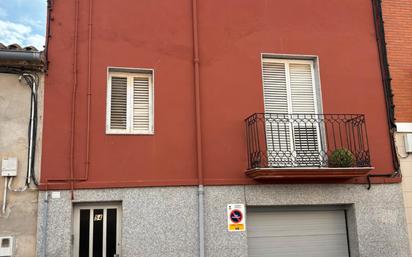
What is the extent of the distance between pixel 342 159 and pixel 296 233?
1.73m

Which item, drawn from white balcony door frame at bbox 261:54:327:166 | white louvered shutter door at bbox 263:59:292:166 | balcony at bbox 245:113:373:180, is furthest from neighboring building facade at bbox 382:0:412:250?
white louvered shutter door at bbox 263:59:292:166

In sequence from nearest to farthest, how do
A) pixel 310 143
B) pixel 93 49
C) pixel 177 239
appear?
pixel 177 239 → pixel 93 49 → pixel 310 143

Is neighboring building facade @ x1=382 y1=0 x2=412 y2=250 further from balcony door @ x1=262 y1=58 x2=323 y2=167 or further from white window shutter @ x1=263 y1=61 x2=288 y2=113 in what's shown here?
white window shutter @ x1=263 y1=61 x2=288 y2=113

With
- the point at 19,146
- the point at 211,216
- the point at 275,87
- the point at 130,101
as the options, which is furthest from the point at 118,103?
the point at 275,87

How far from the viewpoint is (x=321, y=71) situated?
943cm

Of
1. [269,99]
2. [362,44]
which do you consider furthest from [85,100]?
[362,44]

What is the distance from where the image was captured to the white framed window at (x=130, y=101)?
8.59 m

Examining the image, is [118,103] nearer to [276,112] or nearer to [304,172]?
[276,112]

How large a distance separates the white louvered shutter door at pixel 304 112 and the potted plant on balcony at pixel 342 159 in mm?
371

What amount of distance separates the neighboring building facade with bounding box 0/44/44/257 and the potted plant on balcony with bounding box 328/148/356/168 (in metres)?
5.47

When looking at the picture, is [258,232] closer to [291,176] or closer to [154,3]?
[291,176]

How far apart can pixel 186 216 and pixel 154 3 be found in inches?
171

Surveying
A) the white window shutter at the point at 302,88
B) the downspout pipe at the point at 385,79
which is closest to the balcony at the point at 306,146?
the white window shutter at the point at 302,88

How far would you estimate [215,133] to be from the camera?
8.68 metres
